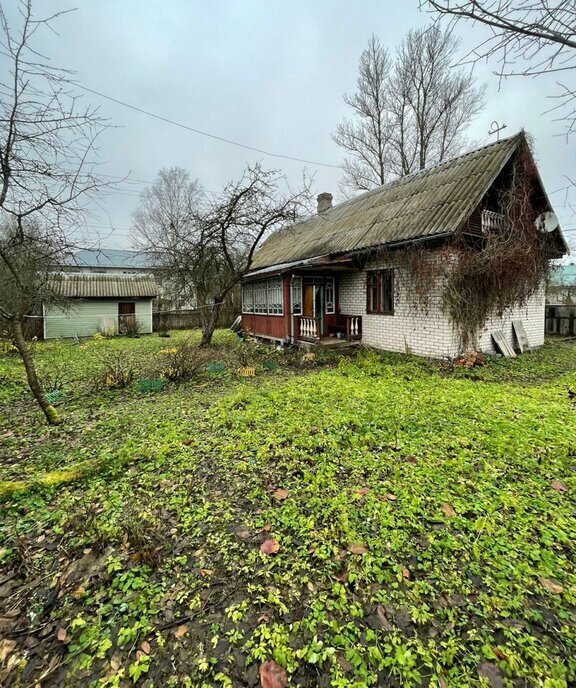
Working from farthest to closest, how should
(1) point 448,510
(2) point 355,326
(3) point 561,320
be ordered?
1. (3) point 561,320
2. (2) point 355,326
3. (1) point 448,510

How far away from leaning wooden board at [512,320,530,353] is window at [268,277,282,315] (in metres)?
8.21

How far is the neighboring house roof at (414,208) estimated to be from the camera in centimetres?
887

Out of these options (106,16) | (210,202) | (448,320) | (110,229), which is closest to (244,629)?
(110,229)

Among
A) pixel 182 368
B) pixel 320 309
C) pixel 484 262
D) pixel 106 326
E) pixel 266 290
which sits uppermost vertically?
pixel 484 262

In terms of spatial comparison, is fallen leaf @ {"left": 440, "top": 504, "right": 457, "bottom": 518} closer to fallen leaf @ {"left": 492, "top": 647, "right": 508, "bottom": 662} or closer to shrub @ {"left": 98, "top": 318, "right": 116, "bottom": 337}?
fallen leaf @ {"left": 492, "top": 647, "right": 508, "bottom": 662}

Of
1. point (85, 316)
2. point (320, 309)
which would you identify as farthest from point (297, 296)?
point (85, 316)

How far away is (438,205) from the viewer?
956 cm

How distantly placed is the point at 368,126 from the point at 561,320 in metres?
15.5

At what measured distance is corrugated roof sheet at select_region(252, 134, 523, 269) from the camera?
8898 millimetres

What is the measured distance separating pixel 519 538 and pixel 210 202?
40.2ft

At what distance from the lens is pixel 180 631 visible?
6.26 feet

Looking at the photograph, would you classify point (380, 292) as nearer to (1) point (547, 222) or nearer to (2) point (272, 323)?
(2) point (272, 323)

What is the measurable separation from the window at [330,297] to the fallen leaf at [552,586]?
1074cm

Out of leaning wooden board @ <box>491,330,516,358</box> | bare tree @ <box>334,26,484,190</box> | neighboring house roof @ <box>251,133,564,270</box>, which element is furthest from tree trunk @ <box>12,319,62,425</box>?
bare tree @ <box>334,26,484,190</box>
